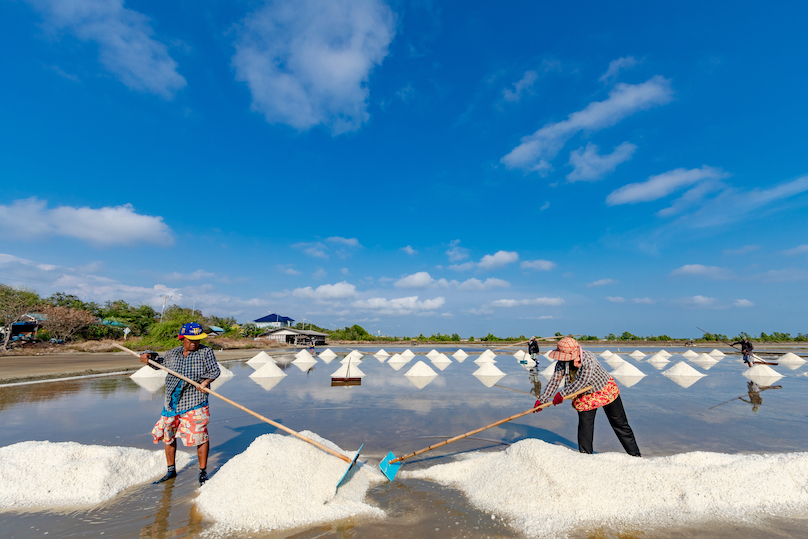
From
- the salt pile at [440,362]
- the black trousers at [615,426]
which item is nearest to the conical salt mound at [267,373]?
the salt pile at [440,362]

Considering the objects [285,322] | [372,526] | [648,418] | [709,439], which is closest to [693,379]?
[648,418]

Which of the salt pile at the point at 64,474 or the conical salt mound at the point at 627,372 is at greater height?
the salt pile at the point at 64,474

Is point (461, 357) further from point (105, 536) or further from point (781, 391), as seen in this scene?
point (105, 536)

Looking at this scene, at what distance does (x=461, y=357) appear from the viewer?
26203 millimetres

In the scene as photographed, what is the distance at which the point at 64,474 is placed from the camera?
3.71 meters

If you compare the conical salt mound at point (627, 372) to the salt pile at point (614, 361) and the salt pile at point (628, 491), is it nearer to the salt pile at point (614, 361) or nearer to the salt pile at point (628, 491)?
the salt pile at point (614, 361)

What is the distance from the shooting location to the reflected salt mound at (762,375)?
43.3ft

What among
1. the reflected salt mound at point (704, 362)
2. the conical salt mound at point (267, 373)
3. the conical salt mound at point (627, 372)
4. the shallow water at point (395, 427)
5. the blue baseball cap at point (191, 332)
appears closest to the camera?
the shallow water at point (395, 427)

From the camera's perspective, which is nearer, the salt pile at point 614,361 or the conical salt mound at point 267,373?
the conical salt mound at point 267,373

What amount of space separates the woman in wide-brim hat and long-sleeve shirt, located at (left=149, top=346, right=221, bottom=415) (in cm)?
374

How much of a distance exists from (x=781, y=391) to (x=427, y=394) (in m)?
10.5

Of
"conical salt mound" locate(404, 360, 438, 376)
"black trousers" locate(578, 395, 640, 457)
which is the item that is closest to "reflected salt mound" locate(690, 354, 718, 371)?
"conical salt mound" locate(404, 360, 438, 376)

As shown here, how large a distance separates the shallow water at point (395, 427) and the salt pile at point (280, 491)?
13cm

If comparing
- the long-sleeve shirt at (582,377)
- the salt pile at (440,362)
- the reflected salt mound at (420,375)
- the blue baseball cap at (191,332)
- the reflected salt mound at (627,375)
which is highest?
the blue baseball cap at (191,332)
